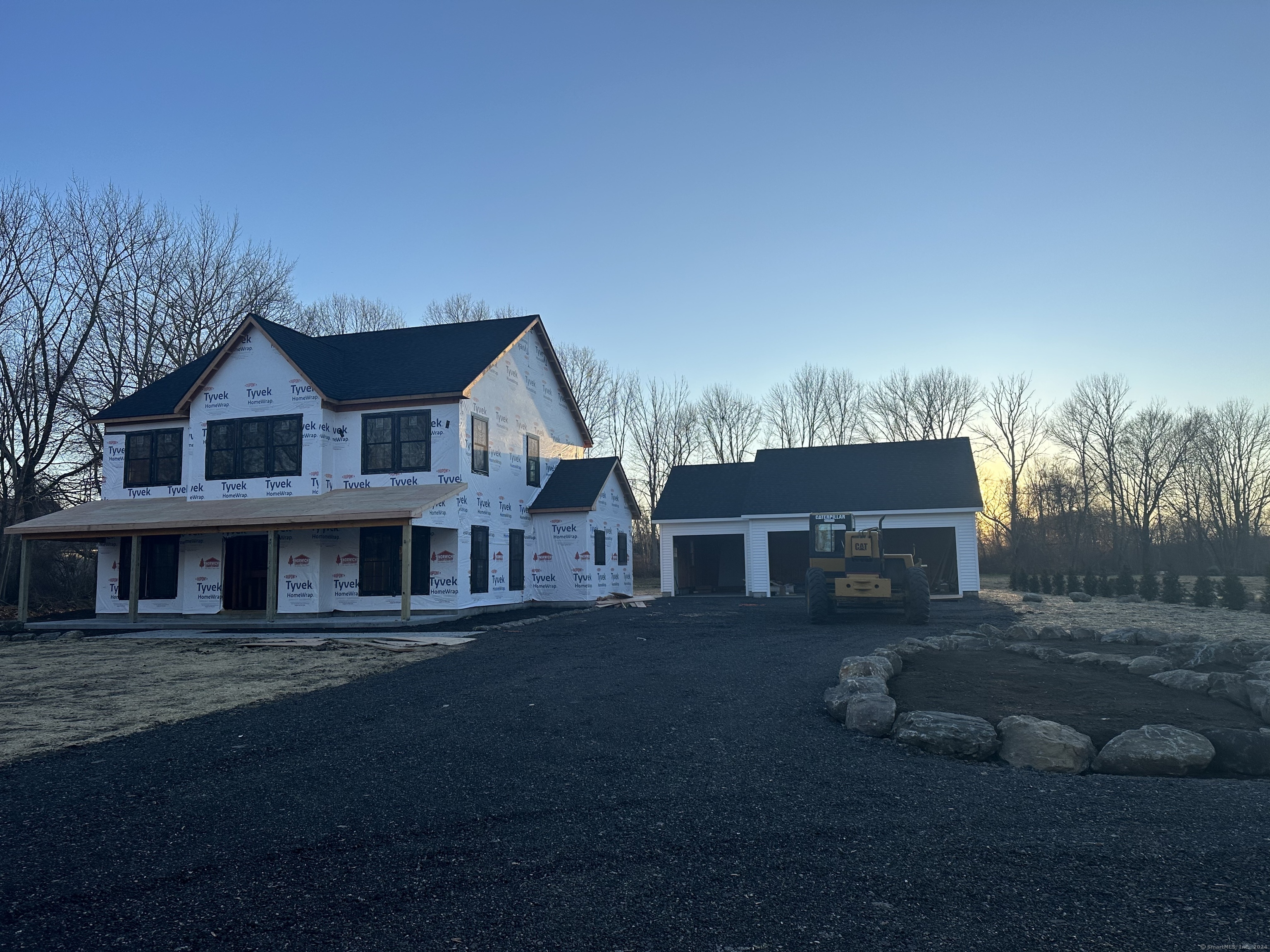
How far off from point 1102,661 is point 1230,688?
2.16 m

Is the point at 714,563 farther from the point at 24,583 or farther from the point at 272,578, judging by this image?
the point at 24,583

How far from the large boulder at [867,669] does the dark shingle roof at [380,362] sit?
47.9 ft

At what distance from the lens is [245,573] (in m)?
22.7

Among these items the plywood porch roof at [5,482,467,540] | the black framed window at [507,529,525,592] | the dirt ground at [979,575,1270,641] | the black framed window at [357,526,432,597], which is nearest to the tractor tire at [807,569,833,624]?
the dirt ground at [979,575,1270,641]

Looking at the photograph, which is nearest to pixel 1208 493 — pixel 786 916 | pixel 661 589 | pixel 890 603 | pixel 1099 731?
pixel 661 589

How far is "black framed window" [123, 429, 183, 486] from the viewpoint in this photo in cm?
2356

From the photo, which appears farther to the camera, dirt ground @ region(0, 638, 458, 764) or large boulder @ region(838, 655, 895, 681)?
large boulder @ region(838, 655, 895, 681)

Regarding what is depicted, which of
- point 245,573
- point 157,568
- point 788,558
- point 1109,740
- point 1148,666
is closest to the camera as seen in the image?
point 1109,740

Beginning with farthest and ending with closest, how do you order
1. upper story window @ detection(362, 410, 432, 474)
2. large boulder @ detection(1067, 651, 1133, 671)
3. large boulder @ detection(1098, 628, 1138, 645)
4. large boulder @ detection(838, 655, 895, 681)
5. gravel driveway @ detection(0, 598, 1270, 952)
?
upper story window @ detection(362, 410, 432, 474)
large boulder @ detection(1098, 628, 1138, 645)
large boulder @ detection(1067, 651, 1133, 671)
large boulder @ detection(838, 655, 895, 681)
gravel driveway @ detection(0, 598, 1270, 952)

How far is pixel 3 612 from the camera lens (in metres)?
26.1

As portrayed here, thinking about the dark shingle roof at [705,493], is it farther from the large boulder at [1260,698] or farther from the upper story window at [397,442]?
the large boulder at [1260,698]

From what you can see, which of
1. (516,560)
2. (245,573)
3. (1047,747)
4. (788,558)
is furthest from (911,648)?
(788,558)

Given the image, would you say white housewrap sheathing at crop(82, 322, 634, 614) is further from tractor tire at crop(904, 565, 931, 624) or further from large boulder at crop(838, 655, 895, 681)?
large boulder at crop(838, 655, 895, 681)

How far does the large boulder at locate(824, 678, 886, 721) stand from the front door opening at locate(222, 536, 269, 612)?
61.4 ft
